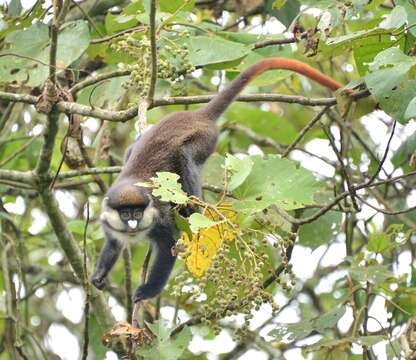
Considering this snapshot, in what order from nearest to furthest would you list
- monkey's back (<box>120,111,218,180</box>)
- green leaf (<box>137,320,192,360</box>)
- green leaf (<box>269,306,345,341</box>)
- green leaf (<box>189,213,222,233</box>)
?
green leaf (<box>189,213,222,233</box>) < green leaf (<box>137,320,192,360</box>) < green leaf (<box>269,306,345,341</box>) < monkey's back (<box>120,111,218,180</box>)

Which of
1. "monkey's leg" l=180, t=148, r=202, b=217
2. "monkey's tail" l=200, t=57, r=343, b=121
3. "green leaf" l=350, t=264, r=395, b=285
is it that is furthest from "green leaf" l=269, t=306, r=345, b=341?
"monkey's tail" l=200, t=57, r=343, b=121

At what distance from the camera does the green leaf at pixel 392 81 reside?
3.82 metres

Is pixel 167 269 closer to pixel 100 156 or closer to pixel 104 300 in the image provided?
pixel 104 300

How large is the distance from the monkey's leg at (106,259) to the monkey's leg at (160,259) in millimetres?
233

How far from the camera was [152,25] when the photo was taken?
3.81m

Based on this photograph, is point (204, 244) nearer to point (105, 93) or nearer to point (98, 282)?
point (98, 282)

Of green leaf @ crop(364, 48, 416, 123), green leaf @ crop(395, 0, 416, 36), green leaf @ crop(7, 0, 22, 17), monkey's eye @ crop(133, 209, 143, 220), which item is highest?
green leaf @ crop(7, 0, 22, 17)

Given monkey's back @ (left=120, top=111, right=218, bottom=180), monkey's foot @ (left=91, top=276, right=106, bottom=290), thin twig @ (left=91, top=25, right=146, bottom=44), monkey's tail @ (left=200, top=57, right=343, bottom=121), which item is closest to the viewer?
thin twig @ (left=91, top=25, right=146, bottom=44)

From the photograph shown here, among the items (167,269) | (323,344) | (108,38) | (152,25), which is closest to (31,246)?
(167,269)

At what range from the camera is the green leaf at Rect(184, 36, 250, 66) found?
5055 mm

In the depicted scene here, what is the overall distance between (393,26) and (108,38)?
1.84 metres

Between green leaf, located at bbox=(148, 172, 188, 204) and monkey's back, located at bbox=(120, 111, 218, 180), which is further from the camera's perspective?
monkey's back, located at bbox=(120, 111, 218, 180)

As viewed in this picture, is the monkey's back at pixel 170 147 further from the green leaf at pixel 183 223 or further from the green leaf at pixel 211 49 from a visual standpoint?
the green leaf at pixel 183 223

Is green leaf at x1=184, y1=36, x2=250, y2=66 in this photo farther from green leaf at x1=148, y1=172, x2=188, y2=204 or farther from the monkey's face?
green leaf at x1=148, y1=172, x2=188, y2=204
